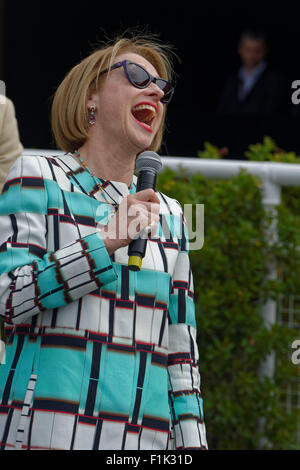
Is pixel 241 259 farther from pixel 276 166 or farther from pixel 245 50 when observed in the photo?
pixel 245 50

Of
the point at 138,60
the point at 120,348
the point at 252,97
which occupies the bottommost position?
the point at 120,348

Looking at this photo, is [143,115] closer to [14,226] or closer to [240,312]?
[14,226]

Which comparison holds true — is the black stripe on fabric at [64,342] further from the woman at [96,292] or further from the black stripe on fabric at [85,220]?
the black stripe on fabric at [85,220]

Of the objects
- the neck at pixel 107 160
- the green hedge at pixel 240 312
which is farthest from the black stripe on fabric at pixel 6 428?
the green hedge at pixel 240 312

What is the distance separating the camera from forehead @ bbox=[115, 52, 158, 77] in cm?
235

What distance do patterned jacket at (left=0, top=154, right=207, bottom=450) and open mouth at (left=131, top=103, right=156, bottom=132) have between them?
0.89 feet

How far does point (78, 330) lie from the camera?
1.96 meters

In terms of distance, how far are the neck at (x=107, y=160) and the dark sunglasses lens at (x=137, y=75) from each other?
0.22 metres

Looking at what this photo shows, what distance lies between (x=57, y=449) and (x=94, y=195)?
2.48ft

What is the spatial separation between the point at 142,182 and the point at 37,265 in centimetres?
40

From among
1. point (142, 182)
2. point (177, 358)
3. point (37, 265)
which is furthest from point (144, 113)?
point (177, 358)

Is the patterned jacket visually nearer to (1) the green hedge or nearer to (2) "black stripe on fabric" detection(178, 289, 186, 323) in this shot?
(2) "black stripe on fabric" detection(178, 289, 186, 323)

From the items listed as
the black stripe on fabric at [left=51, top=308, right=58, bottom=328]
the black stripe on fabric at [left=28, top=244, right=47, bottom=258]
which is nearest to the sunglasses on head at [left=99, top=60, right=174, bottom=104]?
the black stripe on fabric at [left=28, top=244, right=47, bottom=258]
